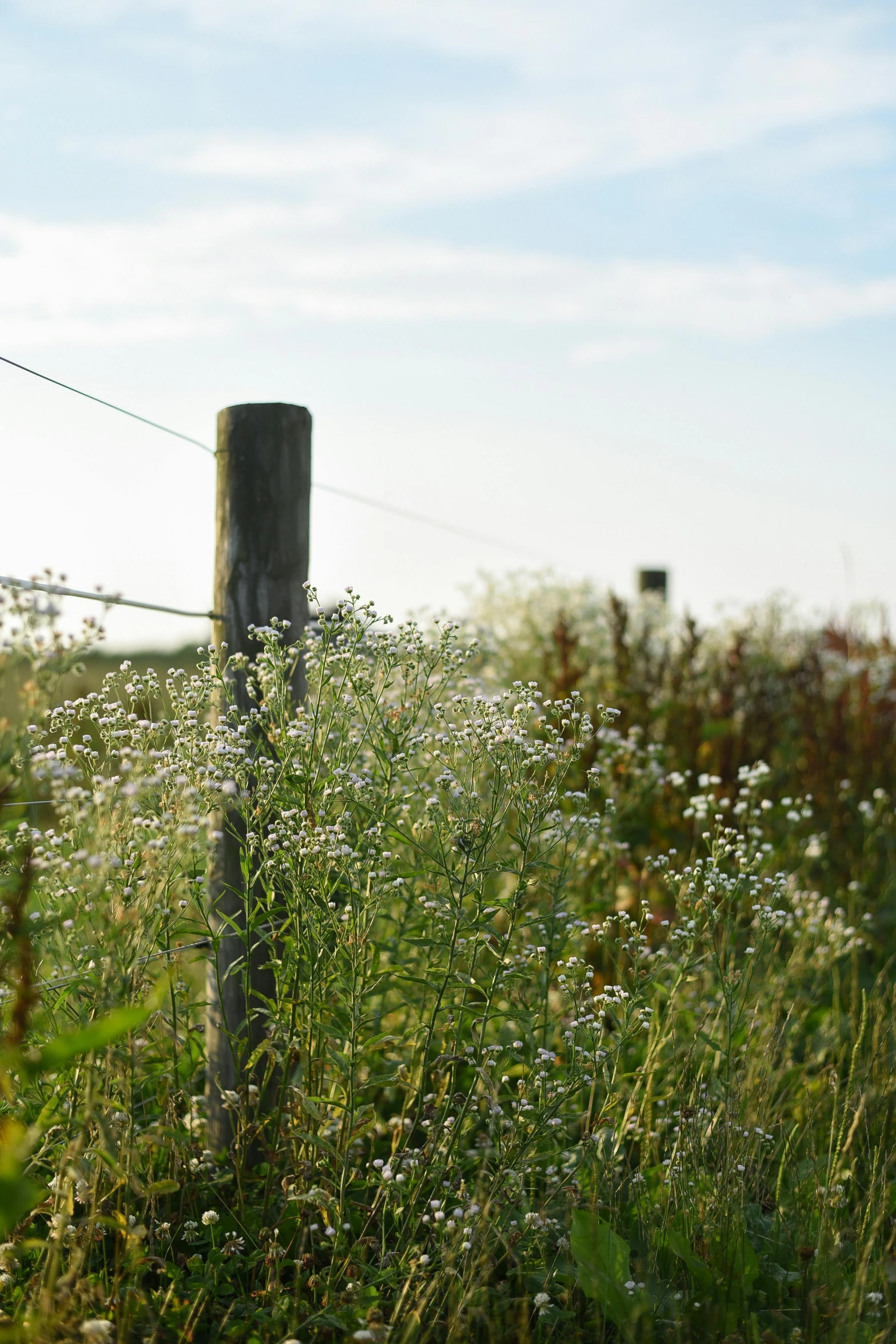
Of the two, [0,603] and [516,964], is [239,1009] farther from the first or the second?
[0,603]

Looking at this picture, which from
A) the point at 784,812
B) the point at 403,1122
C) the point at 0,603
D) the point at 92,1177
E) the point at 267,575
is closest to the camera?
the point at 0,603

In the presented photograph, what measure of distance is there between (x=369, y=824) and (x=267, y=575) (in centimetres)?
101

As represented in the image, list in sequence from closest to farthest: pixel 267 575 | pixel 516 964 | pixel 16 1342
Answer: pixel 16 1342, pixel 516 964, pixel 267 575

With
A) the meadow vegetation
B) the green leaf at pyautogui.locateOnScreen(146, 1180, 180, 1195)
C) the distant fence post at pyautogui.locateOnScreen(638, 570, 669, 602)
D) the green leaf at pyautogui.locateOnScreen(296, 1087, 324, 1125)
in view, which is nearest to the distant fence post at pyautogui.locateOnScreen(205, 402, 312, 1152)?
the meadow vegetation

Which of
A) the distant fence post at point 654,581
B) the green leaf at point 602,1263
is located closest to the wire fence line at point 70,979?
the green leaf at point 602,1263

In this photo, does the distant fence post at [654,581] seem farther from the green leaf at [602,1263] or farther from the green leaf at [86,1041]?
the green leaf at [86,1041]

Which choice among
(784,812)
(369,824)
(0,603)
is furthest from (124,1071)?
(784,812)

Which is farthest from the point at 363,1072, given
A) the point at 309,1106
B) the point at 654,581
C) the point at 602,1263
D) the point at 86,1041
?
the point at 654,581

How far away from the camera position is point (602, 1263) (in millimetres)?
2430

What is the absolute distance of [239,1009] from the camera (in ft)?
10.8

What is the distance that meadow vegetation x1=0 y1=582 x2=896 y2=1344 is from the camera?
7.29ft

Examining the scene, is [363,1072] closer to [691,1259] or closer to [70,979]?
[691,1259]

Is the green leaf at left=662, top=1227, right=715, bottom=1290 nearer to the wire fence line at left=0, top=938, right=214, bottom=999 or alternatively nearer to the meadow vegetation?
the meadow vegetation

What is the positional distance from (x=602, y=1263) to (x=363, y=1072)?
95cm
